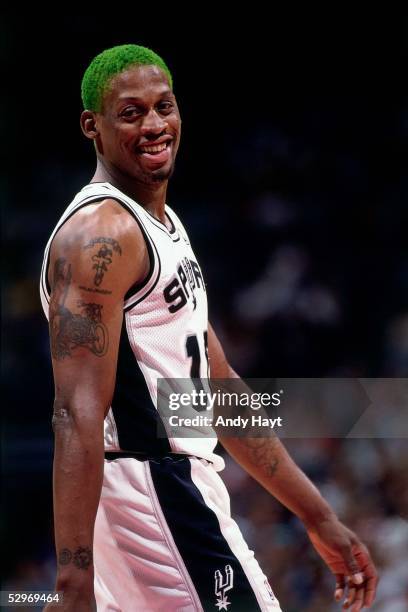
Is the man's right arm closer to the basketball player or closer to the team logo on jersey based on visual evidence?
the basketball player

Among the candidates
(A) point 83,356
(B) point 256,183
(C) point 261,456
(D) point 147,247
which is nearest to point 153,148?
(D) point 147,247

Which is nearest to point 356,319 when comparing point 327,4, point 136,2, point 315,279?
point 315,279

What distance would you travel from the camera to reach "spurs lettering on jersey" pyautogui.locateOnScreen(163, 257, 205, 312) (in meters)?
2.40

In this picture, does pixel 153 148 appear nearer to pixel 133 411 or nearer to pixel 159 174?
pixel 159 174

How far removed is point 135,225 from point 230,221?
2878mm

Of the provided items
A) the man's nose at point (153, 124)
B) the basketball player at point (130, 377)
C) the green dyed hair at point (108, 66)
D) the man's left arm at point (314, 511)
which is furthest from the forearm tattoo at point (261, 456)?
the green dyed hair at point (108, 66)

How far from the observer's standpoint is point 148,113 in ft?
8.40

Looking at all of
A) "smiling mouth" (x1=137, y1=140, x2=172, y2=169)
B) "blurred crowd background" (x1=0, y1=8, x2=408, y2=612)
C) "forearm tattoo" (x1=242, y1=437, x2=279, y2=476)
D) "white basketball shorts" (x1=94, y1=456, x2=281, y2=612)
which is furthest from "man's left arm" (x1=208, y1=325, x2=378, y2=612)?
"blurred crowd background" (x1=0, y1=8, x2=408, y2=612)

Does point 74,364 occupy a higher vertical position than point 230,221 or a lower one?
lower

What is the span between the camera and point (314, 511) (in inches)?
114

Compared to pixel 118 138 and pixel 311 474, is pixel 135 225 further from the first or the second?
pixel 311 474

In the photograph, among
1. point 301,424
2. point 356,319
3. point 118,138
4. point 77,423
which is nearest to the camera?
point 77,423

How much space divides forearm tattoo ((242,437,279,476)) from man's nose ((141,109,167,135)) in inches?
37.0

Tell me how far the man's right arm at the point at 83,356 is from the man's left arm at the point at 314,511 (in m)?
0.79
